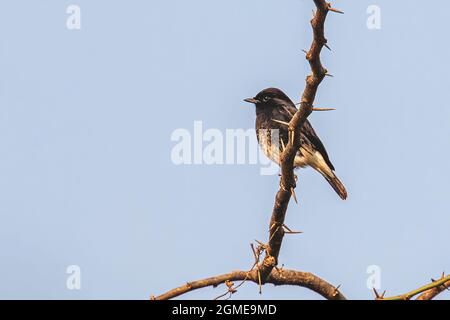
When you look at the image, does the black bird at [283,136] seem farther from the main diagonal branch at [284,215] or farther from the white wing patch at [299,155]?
the main diagonal branch at [284,215]

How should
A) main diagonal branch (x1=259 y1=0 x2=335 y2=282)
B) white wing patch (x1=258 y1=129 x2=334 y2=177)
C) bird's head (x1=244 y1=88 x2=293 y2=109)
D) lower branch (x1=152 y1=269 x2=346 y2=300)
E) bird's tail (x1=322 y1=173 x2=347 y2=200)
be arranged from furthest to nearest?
bird's head (x1=244 y1=88 x2=293 y2=109), bird's tail (x1=322 y1=173 x2=347 y2=200), white wing patch (x1=258 y1=129 x2=334 y2=177), lower branch (x1=152 y1=269 x2=346 y2=300), main diagonal branch (x1=259 y1=0 x2=335 y2=282)

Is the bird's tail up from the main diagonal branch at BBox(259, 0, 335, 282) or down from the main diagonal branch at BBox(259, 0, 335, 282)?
down

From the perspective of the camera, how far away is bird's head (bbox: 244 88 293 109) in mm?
11141

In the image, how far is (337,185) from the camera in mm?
11023

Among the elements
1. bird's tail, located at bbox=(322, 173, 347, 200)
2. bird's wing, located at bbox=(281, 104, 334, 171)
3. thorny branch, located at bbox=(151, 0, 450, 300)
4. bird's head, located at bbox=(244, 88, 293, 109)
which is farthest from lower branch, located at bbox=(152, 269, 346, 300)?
bird's head, located at bbox=(244, 88, 293, 109)

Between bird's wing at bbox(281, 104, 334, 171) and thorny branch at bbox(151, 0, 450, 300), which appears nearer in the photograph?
thorny branch at bbox(151, 0, 450, 300)

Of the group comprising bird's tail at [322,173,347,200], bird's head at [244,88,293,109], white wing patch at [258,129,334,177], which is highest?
bird's head at [244,88,293,109]

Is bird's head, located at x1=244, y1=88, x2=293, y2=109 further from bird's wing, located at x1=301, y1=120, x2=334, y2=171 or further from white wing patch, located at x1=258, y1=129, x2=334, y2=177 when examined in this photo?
bird's wing, located at x1=301, y1=120, x2=334, y2=171

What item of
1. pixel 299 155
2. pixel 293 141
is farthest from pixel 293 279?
pixel 299 155
